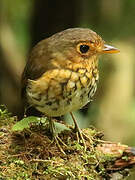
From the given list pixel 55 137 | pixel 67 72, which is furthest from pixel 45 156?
pixel 67 72

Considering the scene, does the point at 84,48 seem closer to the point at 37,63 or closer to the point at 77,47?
the point at 77,47

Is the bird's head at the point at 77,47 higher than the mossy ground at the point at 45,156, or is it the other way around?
the bird's head at the point at 77,47

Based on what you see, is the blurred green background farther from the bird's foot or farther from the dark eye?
the dark eye

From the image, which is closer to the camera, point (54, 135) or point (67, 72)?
point (67, 72)

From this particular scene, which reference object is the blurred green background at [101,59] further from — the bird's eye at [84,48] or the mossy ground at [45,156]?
the bird's eye at [84,48]

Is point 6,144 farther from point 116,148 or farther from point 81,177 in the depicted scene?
point 116,148

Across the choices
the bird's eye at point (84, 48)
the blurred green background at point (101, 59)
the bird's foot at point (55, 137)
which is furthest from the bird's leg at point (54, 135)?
the blurred green background at point (101, 59)

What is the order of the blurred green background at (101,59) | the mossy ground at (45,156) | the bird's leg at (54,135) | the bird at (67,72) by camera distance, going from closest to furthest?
1. the mossy ground at (45,156)
2. the bird at (67,72)
3. the bird's leg at (54,135)
4. the blurred green background at (101,59)
